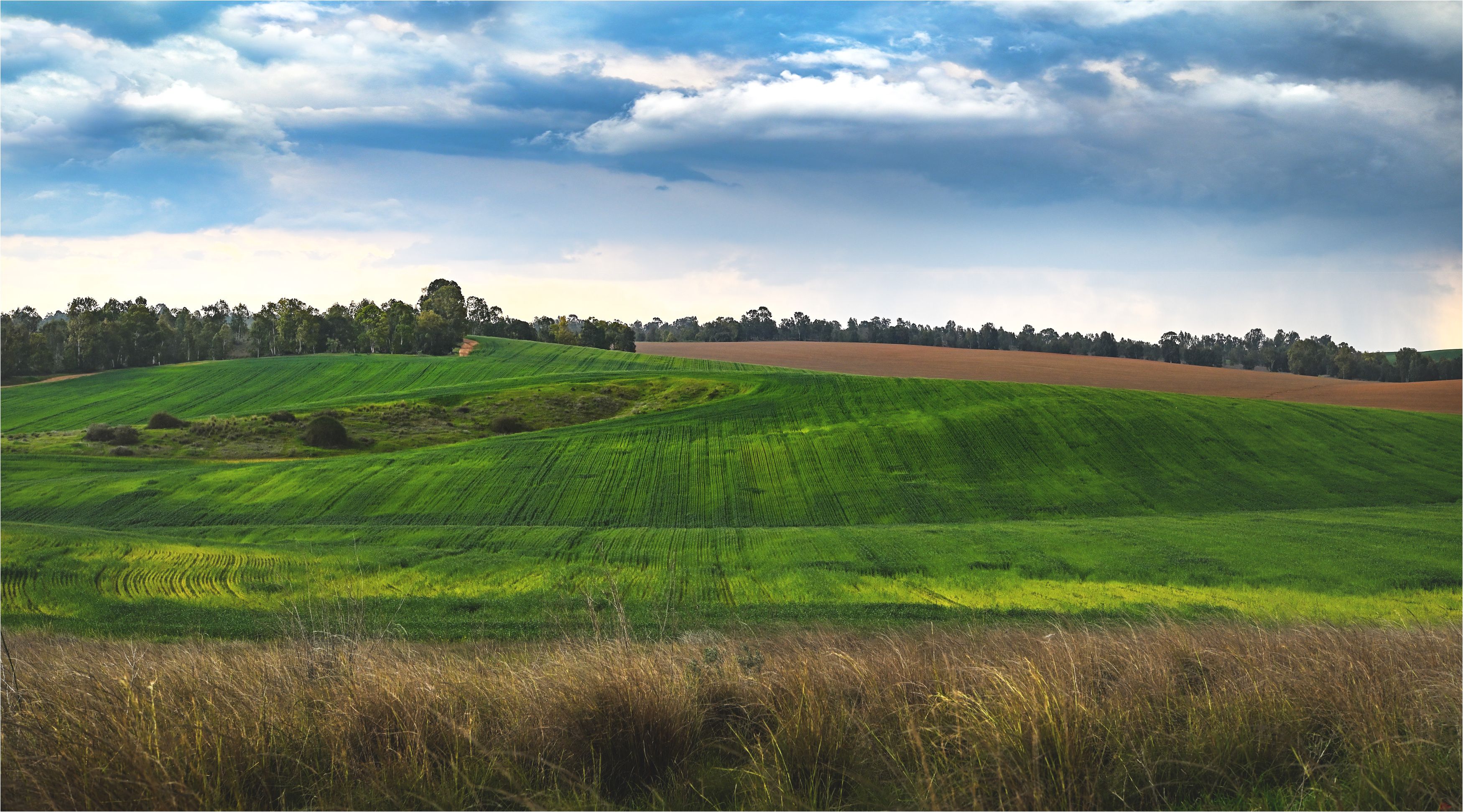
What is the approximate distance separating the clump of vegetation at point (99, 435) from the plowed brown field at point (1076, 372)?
57.3 m

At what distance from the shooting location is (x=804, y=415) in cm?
5269

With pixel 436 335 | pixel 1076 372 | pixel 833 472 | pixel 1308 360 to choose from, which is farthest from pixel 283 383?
pixel 1308 360

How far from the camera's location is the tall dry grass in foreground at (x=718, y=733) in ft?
18.4

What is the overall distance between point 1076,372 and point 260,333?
108 meters

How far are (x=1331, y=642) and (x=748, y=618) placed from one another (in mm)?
11096

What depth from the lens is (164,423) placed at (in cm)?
5494

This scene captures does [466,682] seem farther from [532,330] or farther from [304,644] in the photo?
[532,330]

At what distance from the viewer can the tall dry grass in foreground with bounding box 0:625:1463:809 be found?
562 cm

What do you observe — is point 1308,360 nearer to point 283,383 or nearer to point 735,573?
point 735,573

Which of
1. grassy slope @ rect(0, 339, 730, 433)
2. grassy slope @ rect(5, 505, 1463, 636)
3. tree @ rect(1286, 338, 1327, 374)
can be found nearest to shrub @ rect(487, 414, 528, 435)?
grassy slope @ rect(0, 339, 730, 433)

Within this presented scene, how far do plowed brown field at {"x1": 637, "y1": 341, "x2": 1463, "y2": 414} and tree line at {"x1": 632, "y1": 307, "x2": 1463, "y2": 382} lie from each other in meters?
17.0

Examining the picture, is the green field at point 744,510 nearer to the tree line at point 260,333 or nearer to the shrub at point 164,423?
the shrub at point 164,423

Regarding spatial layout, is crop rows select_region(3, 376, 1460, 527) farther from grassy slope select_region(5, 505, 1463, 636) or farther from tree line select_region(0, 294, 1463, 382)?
tree line select_region(0, 294, 1463, 382)

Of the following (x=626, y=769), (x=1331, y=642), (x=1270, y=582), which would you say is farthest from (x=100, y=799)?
(x=1270, y=582)
